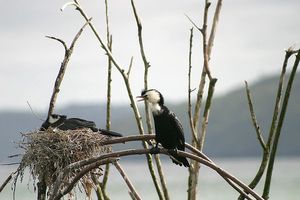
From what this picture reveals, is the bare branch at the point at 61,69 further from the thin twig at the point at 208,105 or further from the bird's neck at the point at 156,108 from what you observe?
the thin twig at the point at 208,105

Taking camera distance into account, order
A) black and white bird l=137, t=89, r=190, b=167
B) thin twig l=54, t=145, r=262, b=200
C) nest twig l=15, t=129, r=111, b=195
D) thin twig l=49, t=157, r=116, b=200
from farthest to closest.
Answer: nest twig l=15, t=129, r=111, b=195
black and white bird l=137, t=89, r=190, b=167
thin twig l=49, t=157, r=116, b=200
thin twig l=54, t=145, r=262, b=200

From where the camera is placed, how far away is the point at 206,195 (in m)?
77.8

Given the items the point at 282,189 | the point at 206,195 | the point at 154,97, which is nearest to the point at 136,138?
the point at 154,97

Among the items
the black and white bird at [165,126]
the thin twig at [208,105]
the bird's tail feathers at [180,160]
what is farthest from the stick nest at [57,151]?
the thin twig at [208,105]

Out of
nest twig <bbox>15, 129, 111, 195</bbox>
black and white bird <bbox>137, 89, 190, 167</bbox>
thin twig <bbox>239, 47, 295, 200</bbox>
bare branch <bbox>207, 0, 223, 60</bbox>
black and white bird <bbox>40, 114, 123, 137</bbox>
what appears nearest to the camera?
thin twig <bbox>239, 47, 295, 200</bbox>

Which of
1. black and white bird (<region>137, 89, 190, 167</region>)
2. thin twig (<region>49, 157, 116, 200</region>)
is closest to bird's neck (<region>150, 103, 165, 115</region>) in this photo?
black and white bird (<region>137, 89, 190, 167</region>)

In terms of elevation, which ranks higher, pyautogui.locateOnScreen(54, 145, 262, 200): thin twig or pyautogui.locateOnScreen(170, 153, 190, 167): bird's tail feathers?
pyautogui.locateOnScreen(170, 153, 190, 167): bird's tail feathers

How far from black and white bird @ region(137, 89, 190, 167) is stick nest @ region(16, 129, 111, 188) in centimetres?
48

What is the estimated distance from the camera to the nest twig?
270 inches

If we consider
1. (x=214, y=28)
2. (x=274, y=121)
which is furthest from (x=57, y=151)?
(x=274, y=121)

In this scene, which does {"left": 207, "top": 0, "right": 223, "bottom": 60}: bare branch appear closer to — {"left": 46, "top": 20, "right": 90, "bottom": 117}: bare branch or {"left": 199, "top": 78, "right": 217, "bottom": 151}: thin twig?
{"left": 199, "top": 78, "right": 217, "bottom": 151}: thin twig

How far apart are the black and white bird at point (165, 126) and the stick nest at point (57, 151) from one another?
48 centimetres

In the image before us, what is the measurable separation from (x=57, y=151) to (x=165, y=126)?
940 mm

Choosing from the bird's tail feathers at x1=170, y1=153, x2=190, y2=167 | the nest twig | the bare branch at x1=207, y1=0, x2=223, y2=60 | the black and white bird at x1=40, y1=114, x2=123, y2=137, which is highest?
the bare branch at x1=207, y1=0, x2=223, y2=60
